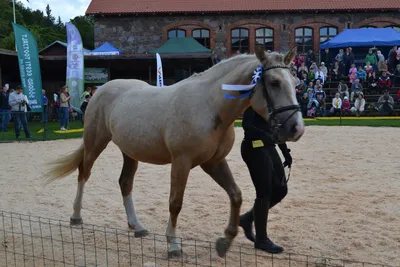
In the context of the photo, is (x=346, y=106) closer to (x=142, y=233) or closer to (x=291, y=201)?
(x=291, y=201)

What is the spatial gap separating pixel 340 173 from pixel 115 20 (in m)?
26.0

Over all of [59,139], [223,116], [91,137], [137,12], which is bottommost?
[59,139]

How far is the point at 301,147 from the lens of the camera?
11867 millimetres

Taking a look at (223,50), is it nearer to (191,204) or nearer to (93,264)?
(191,204)

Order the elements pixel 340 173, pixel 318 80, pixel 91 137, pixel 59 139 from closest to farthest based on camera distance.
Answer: pixel 91 137 < pixel 340 173 < pixel 59 139 < pixel 318 80

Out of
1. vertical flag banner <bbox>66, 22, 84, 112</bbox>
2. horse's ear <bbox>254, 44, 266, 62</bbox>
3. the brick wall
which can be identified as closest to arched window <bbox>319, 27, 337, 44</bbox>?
the brick wall

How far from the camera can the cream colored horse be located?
4035mm

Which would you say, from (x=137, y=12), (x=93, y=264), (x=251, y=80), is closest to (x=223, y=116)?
(x=251, y=80)

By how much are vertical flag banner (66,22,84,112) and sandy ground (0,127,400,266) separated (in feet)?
26.9

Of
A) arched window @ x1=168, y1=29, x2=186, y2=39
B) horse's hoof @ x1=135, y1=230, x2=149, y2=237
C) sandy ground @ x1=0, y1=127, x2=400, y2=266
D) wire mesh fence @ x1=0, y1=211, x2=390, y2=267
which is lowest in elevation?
sandy ground @ x1=0, y1=127, x2=400, y2=266

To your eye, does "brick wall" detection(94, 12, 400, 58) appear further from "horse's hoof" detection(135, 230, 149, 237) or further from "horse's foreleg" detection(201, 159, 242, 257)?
"horse's foreleg" detection(201, 159, 242, 257)

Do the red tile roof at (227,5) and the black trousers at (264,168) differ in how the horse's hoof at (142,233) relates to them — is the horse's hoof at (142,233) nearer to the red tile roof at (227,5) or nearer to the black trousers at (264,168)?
the black trousers at (264,168)

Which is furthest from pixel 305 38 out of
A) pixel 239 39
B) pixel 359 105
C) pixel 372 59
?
pixel 359 105

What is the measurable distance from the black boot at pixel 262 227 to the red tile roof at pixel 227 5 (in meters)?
28.0
